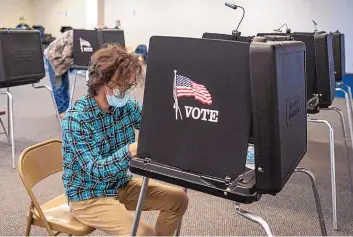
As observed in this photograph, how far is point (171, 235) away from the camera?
5.18ft

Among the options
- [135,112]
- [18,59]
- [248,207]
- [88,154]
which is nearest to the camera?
[88,154]

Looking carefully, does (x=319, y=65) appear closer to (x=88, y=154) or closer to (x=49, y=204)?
(x=88, y=154)

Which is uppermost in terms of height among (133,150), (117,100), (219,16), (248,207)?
(219,16)

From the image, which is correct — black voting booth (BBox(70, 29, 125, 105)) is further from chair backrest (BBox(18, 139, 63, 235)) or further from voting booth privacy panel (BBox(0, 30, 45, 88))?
chair backrest (BBox(18, 139, 63, 235))

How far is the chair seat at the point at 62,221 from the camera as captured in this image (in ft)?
4.65

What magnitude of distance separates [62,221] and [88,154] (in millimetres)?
289

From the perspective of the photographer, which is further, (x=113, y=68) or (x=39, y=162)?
(x=39, y=162)

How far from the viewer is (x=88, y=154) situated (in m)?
1.34

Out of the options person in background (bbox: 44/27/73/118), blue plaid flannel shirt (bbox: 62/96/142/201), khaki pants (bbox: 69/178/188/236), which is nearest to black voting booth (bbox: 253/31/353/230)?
khaki pants (bbox: 69/178/188/236)

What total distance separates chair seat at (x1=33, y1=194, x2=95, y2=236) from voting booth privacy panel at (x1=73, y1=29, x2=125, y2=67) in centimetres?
264

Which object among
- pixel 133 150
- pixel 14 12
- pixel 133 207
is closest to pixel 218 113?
pixel 133 150

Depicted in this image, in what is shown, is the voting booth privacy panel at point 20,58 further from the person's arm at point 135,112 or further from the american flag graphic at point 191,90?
the american flag graphic at point 191,90

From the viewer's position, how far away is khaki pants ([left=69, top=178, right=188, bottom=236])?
1.39 m

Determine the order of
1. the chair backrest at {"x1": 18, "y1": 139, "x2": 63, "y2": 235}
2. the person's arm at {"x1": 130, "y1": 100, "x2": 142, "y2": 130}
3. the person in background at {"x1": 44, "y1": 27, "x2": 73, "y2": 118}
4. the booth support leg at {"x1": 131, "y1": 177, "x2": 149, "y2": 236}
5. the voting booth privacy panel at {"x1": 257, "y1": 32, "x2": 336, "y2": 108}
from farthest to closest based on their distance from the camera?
the person in background at {"x1": 44, "y1": 27, "x2": 73, "y2": 118} < the voting booth privacy panel at {"x1": 257, "y1": 32, "x2": 336, "y2": 108} < the person's arm at {"x1": 130, "y1": 100, "x2": 142, "y2": 130} < the chair backrest at {"x1": 18, "y1": 139, "x2": 63, "y2": 235} < the booth support leg at {"x1": 131, "y1": 177, "x2": 149, "y2": 236}
